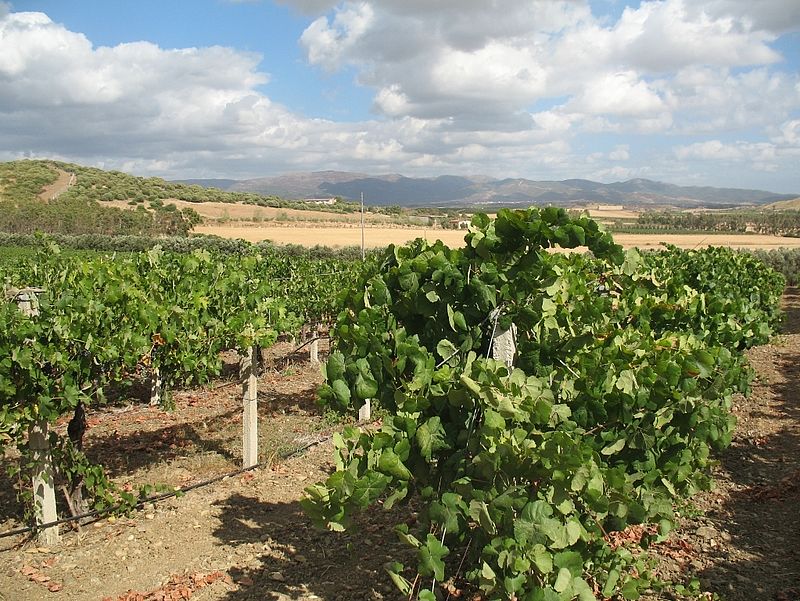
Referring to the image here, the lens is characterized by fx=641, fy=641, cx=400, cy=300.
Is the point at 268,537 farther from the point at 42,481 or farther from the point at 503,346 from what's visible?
the point at 503,346

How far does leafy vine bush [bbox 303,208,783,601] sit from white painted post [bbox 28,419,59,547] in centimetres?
345

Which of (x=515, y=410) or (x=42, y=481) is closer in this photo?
(x=515, y=410)

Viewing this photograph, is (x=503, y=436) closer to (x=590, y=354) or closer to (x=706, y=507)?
(x=590, y=354)

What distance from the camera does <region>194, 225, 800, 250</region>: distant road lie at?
46.0 m

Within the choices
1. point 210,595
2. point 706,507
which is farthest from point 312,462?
point 706,507

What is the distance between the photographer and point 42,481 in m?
5.38

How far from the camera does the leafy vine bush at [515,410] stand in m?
2.58

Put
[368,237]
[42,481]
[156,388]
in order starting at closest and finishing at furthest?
[42,481], [156,388], [368,237]

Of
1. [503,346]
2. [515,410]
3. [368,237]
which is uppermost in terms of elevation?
[503,346]

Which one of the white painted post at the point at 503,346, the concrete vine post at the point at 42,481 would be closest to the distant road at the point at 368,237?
the concrete vine post at the point at 42,481

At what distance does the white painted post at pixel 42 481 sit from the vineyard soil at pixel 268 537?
0.52 feet

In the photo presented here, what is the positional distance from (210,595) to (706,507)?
4436mm

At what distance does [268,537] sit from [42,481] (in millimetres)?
1949

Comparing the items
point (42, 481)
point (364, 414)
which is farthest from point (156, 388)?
point (42, 481)
